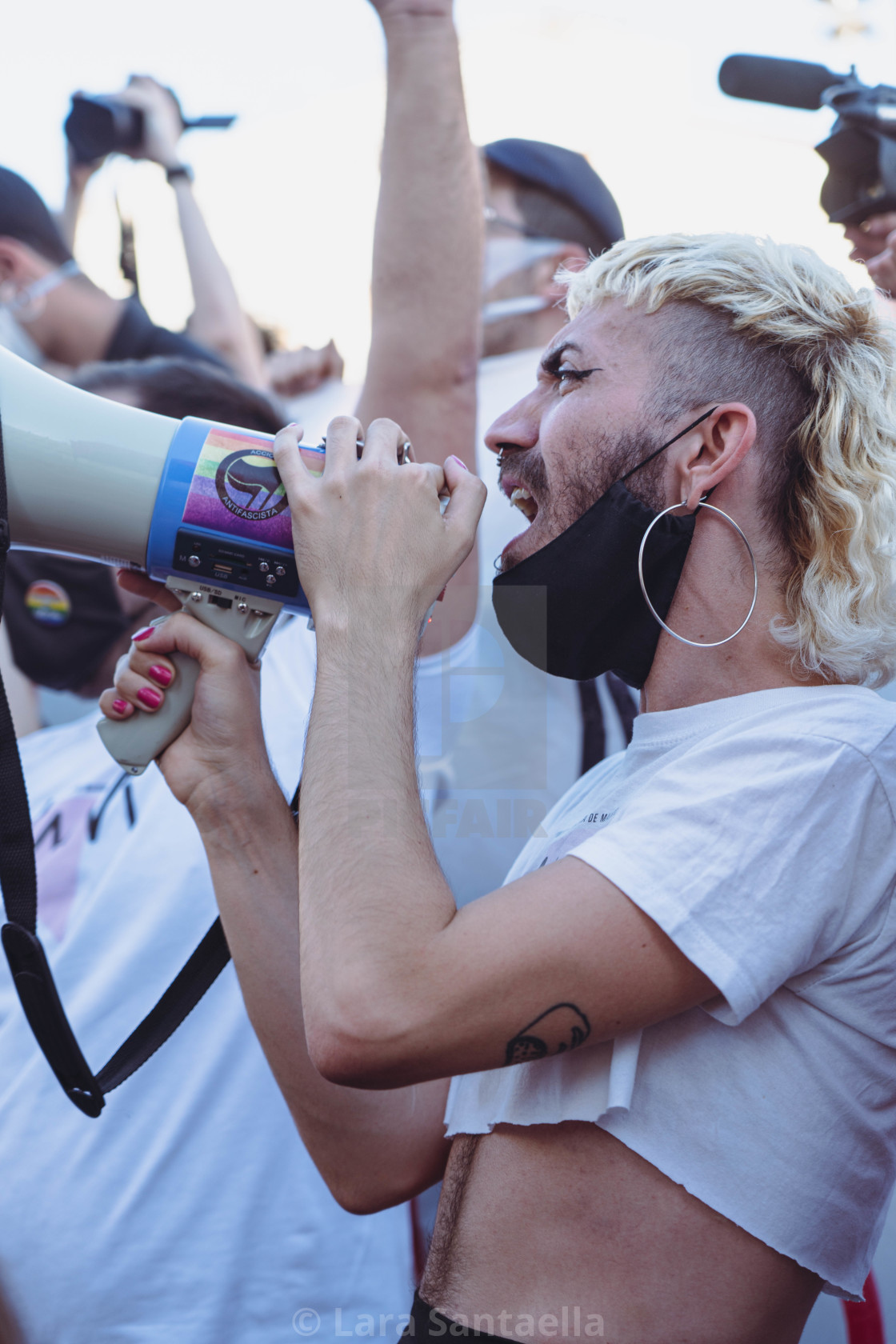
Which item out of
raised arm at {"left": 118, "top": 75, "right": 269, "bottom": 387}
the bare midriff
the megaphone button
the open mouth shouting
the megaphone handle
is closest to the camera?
the bare midriff

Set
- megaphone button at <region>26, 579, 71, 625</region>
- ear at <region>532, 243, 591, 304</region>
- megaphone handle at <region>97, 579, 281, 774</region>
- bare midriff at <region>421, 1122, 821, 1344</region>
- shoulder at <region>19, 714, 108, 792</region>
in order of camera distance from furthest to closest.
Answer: megaphone button at <region>26, 579, 71, 625</region>, ear at <region>532, 243, 591, 304</region>, shoulder at <region>19, 714, 108, 792</region>, megaphone handle at <region>97, 579, 281, 774</region>, bare midriff at <region>421, 1122, 821, 1344</region>

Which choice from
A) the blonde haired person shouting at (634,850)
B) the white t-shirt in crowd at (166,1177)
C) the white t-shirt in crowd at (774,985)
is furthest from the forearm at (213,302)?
the white t-shirt in crowd at (774,985)

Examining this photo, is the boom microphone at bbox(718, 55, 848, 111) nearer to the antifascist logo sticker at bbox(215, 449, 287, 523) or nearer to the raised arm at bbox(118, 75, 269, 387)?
the antifascist logo sticker at bbox(215, 449, 287, 523)

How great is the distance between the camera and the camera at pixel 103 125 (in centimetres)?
387

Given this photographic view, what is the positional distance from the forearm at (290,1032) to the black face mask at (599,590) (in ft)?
1.69

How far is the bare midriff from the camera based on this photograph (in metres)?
1.24

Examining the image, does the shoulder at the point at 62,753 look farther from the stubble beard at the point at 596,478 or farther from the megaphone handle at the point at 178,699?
the stubble beard at the point at 596,478

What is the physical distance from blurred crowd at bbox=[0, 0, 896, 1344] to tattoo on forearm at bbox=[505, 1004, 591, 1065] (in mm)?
1081

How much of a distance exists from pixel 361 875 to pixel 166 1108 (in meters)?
1.17

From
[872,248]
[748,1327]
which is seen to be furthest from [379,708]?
[872,248]

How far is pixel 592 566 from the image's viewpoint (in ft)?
4.90

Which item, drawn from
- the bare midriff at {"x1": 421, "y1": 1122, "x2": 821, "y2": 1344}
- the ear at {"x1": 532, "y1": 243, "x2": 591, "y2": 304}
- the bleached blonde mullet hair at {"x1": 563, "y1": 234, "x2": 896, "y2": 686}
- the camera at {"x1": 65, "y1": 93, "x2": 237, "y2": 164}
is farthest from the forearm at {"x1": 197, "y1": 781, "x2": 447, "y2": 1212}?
the camera at {"x1": 65, "y1": 93, "x2": 237, "y2": 164}

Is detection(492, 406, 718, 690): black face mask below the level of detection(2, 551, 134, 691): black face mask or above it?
above

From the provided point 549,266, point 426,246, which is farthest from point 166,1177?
point 549,266
